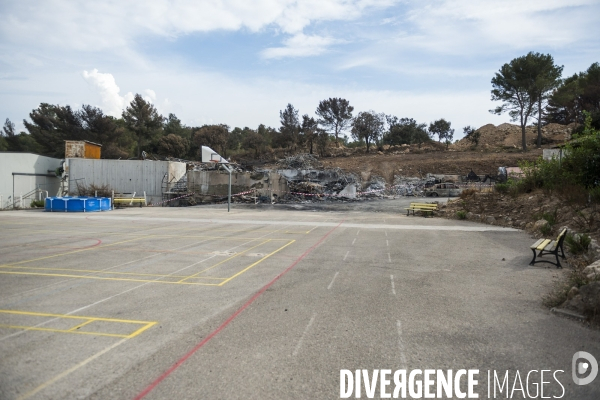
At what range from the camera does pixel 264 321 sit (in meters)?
6.29

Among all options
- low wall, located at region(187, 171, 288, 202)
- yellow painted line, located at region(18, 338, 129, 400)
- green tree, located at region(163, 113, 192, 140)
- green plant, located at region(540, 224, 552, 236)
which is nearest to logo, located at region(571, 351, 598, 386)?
yellow painted line, located at region(18, 338, 129, 400)

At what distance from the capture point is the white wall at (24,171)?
34.5 meters

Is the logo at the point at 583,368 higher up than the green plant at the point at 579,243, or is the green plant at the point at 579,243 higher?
the green plant at the point at 579,243

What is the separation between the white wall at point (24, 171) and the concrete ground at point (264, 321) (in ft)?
91.3

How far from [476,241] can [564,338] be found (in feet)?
32.0

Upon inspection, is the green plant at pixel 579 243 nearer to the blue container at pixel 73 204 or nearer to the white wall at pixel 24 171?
the blue container at pixel 73 204

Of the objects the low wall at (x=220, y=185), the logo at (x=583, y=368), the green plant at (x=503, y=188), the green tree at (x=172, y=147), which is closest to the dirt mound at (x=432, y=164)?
the low wall at (x=220, y=185)

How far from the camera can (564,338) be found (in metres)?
5.68

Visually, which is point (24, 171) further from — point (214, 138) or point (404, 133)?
point (404, 133)

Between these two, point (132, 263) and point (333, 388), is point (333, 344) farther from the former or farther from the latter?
point (132, 263)

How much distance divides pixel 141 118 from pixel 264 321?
204 feet

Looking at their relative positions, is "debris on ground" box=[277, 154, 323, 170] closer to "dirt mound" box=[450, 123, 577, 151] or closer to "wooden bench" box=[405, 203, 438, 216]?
"wooden bench" box=[405, 203, 438, 216]

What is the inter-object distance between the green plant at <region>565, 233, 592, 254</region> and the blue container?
3034 cm

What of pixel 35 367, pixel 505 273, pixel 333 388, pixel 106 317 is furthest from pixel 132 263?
pixel 505 273
